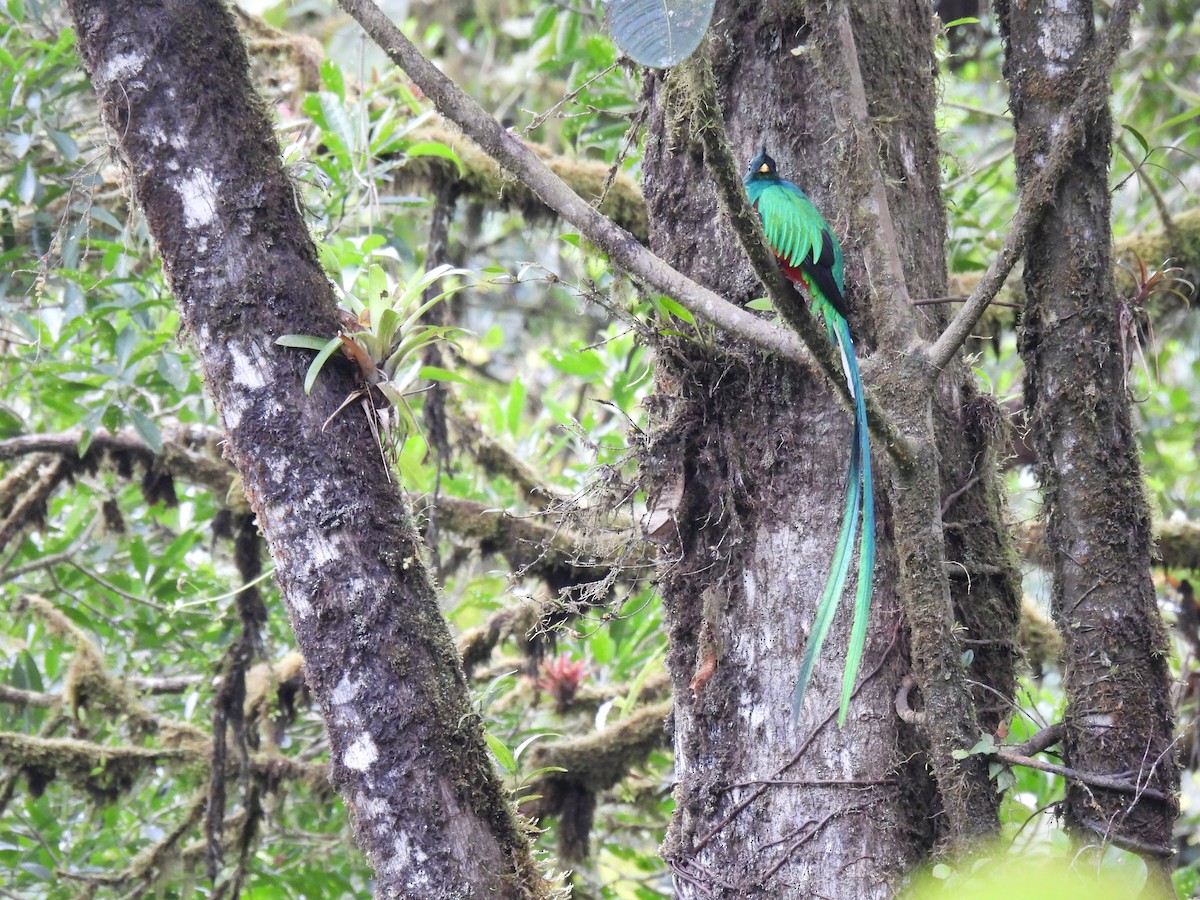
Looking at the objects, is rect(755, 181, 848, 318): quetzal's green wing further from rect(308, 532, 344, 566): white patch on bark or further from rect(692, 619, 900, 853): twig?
rect(308, 532, 344, 566): white patch on bark

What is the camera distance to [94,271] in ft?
13.1

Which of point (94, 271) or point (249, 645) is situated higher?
point (94, 271)

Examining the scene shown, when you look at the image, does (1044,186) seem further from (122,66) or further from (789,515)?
(122,66)

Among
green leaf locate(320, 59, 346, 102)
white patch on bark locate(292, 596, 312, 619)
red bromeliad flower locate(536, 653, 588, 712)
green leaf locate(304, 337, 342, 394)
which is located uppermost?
green leaf locate(320, 59, 346, 102)

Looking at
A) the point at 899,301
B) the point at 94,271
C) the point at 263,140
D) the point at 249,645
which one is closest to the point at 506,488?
the point at 249,645

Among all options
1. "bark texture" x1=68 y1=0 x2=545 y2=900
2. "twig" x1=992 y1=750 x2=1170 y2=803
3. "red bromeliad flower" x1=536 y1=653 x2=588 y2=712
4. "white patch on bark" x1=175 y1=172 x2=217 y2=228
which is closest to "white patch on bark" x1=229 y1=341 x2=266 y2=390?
"bark texture" x1=68 y1=0 x2=545 y2=900

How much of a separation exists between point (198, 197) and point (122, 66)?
12.0 inches

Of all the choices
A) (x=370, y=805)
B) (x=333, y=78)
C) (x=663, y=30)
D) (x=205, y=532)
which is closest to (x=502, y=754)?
(x=370, y=805)

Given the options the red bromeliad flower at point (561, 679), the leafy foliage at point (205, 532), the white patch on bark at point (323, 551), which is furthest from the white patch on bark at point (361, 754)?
the red bromeliad flower at point (561, 679)

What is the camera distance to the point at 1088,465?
1852 mm

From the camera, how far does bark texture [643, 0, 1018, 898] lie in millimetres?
1649

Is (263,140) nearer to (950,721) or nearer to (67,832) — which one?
(950,721)

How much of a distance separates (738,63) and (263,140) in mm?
906

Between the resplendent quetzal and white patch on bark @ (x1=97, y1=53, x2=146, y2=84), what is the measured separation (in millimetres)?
1137
